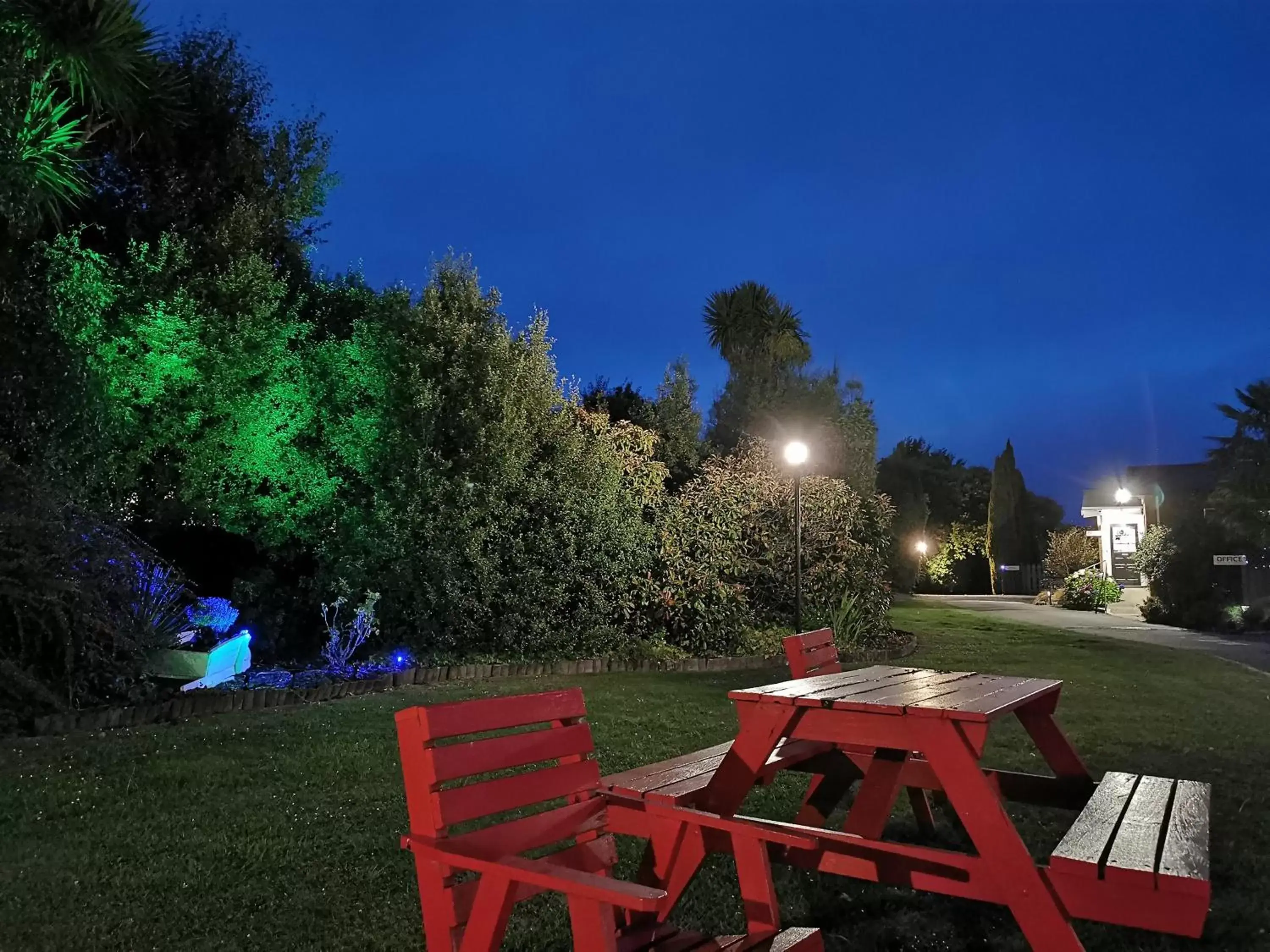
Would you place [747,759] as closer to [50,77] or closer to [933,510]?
[50,77]

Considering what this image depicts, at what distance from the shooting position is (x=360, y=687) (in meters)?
8.09

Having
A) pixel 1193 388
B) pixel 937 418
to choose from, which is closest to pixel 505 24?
pixel 937 418

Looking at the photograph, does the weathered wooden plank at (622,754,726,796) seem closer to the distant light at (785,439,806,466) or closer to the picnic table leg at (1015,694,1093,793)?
the picnic table leg at (1015,694,1093,793)

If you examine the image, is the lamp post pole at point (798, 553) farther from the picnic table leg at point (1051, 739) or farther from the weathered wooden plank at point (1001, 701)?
the picnic table leg at point (1051, 739)

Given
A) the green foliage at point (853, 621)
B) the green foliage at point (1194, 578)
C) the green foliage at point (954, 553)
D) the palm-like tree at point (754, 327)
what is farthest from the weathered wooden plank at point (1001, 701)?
the green foliage at point (954, 553)

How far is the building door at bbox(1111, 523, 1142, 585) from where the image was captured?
30.3 m

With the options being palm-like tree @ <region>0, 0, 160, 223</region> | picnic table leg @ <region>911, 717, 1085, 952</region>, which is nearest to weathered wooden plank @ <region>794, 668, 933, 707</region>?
picnic table leg @ <region>911, 717, 1085, 952</region>

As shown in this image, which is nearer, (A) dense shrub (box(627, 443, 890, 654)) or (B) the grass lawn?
(B) the grass lawn

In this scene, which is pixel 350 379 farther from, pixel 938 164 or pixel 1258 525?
pixel 938 164

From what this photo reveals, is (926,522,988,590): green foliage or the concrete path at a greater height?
(926,522,988,590): green foliage

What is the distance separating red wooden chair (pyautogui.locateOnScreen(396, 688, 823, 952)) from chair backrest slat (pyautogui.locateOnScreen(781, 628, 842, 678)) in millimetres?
1492

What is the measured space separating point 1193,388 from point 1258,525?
6272 inches

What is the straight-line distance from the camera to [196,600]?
862 centimetres

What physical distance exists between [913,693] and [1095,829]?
2.04 ft
